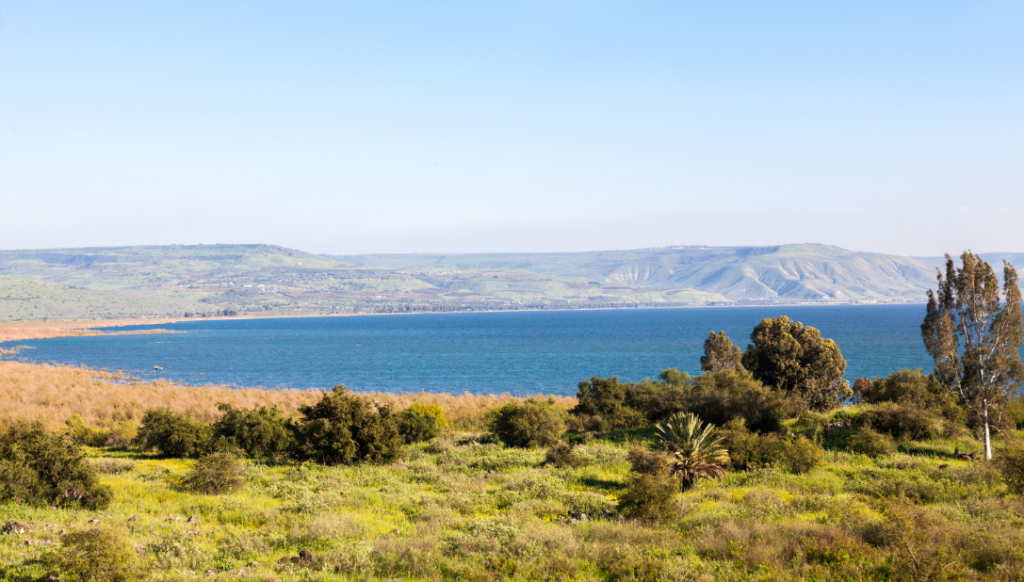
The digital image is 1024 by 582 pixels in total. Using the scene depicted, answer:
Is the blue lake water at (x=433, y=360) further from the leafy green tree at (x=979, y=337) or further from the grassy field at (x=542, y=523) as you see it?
the grassy field at (x=542, y=523)

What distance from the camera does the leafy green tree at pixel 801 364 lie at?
3772 centimetres

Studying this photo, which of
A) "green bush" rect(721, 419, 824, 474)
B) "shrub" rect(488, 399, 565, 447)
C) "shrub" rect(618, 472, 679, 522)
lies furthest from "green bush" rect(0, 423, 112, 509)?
"green bush" rect(721, 419, 824, 474)

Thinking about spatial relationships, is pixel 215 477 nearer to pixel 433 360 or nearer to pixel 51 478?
pixel 51 478

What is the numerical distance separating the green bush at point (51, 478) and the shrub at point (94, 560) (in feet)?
→ 23.5

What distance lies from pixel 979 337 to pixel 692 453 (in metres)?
12.8

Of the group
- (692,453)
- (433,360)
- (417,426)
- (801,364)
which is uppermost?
(801,364)

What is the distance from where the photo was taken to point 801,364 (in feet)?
128

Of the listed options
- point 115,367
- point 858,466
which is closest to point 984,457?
point 858,466

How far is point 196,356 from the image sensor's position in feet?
357

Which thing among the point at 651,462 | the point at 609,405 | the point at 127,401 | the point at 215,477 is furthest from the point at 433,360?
the point at 651,462

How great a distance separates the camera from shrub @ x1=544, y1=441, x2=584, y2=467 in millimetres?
24766

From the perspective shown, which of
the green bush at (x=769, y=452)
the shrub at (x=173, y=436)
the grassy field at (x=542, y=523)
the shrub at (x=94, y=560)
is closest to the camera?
the shrub at (x=94, y=560)

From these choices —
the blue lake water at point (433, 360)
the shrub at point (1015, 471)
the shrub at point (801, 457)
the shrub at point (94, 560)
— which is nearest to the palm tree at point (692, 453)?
the shrub at point (801, 457)

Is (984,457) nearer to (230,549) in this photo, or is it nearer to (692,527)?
(692,527)
